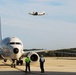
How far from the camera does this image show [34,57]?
4781 cm

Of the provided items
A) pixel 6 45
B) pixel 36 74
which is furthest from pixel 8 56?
pixel 36 74

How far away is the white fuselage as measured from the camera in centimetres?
4427

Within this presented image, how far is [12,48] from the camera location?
44531mm

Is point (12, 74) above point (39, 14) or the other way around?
the other way around

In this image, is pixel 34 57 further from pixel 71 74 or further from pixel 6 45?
pixel 71 74

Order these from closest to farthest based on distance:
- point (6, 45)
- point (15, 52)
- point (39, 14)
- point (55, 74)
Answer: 1. point (55, 74)
2. point (15, 52)
3. point (6, 45)
4. point (39, 14)

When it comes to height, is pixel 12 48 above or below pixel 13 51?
above

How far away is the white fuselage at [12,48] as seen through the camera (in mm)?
44272

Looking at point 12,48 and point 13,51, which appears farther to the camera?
point 12,48

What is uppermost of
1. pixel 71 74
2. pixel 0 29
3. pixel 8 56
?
pixel 0 29

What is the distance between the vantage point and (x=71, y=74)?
103 ft

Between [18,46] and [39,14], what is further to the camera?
[39,14]

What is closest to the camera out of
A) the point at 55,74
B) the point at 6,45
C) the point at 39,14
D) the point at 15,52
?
the point at 55,74

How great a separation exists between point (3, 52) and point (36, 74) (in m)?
17.3
